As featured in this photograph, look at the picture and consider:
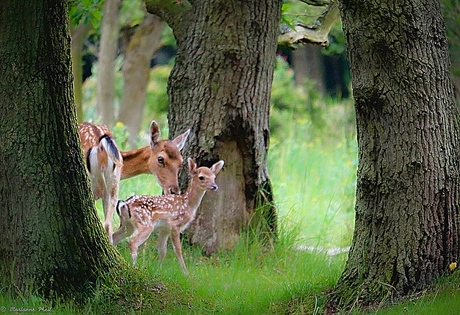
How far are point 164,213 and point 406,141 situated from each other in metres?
3.01

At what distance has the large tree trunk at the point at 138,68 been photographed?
17.2 meters

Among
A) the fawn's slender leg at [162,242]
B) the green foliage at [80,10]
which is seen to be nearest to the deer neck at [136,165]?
the fawn's slender leg at [162,242]

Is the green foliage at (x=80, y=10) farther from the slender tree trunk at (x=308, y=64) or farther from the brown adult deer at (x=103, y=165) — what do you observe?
the slender tree trunk at (x=308, y=64)

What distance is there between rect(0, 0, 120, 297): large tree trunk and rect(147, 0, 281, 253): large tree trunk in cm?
300

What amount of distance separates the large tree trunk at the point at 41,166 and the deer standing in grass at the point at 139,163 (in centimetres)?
226

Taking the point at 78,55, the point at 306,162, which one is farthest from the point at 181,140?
the point at 78,55

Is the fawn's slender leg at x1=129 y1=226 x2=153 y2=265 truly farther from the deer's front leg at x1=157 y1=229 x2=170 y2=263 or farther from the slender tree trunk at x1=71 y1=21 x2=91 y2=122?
the slender tree trunk at x1=71 y1=21 x2=91 y2=122

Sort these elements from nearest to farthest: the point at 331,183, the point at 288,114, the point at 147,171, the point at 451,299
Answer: the point at 451,299 → the point at 147,171 → the point at 331,183 → the point at 288,114

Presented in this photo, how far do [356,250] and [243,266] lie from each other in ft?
8.24

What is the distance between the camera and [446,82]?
18.9 feet

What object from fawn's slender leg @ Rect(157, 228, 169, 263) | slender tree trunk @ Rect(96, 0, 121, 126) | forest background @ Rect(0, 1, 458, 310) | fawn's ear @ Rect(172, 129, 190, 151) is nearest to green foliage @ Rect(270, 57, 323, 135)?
forest background @ Rect(0, 1, 458, 310)

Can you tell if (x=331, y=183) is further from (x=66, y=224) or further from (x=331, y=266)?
(x=66, y=224)

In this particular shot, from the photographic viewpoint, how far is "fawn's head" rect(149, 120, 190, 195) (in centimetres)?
870

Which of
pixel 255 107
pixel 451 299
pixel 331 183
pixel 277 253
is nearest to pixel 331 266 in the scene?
pixel 277 253
